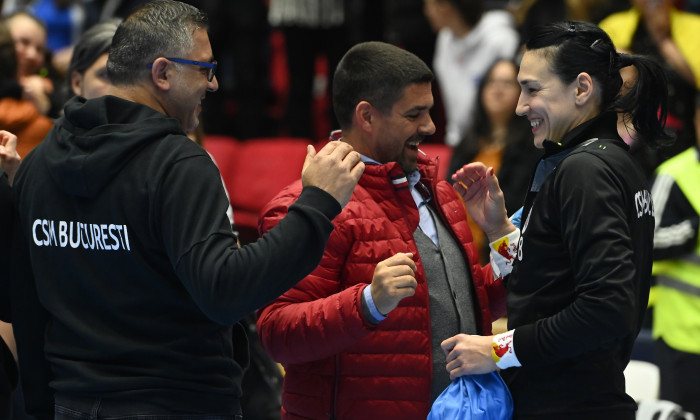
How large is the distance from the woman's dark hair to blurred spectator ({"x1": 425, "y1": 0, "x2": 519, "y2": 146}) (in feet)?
12.2

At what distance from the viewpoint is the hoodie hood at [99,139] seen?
7.66 ft

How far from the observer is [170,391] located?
232cm

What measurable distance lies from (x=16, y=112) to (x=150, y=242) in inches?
82.8

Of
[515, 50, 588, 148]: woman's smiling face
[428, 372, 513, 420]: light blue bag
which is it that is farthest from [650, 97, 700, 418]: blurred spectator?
[428, 372, 513, 420]: light blue bag

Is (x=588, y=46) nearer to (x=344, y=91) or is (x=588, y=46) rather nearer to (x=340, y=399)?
(x=344, y=91)

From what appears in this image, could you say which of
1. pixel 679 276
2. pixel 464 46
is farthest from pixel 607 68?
pixel 464 46

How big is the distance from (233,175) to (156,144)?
15.8 ft

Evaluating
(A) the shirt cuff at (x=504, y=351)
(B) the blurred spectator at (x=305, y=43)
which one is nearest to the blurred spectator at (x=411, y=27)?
(B) the blurred spectator at (x=305, y=43)

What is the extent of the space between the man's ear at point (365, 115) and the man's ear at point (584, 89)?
0.71 meters

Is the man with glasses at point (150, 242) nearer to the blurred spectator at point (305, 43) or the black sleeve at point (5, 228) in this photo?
the black sleeve at point (5, 228)

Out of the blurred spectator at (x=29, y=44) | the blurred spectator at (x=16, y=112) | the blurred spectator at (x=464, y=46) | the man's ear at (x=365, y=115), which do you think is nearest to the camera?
the man's ear at (x=365, y=115)

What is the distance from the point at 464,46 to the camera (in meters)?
6.63

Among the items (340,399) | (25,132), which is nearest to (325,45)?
(25,132)

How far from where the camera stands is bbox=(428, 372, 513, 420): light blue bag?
8.22 feet
